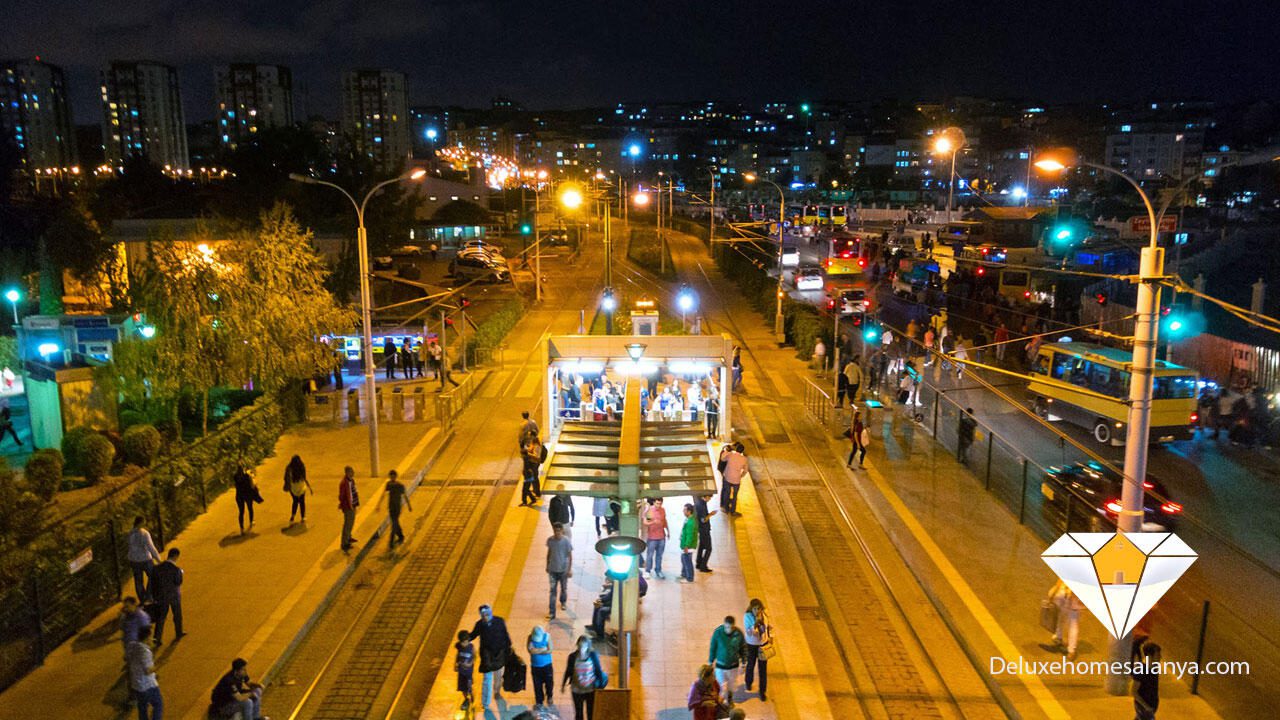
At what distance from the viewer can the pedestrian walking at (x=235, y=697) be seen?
8891 mm

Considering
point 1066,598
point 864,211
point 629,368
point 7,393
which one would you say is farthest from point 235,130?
point 1066,598

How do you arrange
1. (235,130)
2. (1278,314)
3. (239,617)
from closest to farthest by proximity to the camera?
(239,617)
(1278,314)
(235,130)

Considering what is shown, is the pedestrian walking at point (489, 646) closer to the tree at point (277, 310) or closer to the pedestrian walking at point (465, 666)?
the pedestrian walking at point (465, 666)

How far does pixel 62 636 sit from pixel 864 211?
75362mm

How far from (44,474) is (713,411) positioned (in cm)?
1403

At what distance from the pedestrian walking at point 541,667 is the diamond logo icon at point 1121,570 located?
5579 millimetres

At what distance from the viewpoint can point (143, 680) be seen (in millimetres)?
9461

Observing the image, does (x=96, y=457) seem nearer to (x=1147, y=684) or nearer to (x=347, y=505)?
(x=347, y=505)

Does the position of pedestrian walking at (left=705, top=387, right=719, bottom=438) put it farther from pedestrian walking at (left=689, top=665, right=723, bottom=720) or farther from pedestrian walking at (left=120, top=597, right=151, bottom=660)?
pedestrian walking at (left=120, top=597, right=151, bottom=660)

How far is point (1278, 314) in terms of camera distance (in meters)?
40.0

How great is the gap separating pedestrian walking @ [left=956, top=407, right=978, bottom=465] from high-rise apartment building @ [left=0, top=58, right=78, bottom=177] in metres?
166

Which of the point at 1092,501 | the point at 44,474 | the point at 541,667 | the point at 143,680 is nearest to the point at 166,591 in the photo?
the point at 143,680

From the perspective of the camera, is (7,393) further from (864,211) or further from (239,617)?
(864,211)

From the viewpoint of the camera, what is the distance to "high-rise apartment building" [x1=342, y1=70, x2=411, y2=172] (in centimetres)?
16400
